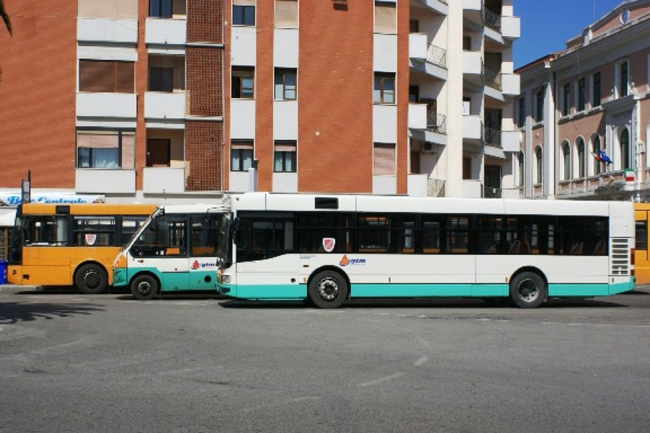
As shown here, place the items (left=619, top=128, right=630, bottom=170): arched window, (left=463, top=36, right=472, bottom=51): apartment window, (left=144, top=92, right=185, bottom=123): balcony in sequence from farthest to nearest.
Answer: (left=619, top=128, right=630, bottom=170): arched window → (left=463, top=36, right=472, bottom=51): apartment window → (left=144, top=92, right=185, bottom=123): balcony

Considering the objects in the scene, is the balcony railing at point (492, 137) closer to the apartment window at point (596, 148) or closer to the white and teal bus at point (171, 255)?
the apartment window at point (596, 148)

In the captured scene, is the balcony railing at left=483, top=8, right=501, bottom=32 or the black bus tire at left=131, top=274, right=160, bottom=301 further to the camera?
the balcony railing at left=483, top=8, right=501, bottom=32

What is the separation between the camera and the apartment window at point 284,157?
3666 centimetres

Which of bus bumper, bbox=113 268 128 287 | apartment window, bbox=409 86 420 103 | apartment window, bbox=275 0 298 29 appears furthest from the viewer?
apartment window, bbox=409 86 420 103

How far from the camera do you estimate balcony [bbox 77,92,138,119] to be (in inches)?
1379

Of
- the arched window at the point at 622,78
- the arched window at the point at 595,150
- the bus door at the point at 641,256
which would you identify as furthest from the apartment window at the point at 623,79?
the bus door at the point at 641,256

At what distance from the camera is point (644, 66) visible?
47156 millimetres

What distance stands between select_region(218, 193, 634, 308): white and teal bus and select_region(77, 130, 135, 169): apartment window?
1510 centimetres

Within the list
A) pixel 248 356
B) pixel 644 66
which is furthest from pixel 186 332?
pixel 644 66

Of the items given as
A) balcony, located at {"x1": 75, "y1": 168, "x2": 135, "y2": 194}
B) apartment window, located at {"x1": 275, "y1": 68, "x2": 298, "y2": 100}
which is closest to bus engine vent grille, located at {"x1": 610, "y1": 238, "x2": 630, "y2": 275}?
apartment window, located at {"x1": 275, "y1": 68, "x2": 298, "y2": 100}

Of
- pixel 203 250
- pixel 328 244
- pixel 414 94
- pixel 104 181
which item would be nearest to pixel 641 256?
pixel 328 244

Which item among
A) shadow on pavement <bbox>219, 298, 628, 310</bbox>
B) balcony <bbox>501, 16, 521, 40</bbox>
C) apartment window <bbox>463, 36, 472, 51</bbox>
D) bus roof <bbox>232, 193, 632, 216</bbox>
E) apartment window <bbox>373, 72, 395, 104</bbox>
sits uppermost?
balcony <bbox>501, 16, 521, 40</bbox>

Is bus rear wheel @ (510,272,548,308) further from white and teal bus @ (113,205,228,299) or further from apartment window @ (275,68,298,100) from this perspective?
apartment window @ (275,68,298,100)

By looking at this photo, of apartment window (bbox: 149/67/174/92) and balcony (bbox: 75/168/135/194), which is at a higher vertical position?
apartment window (bbox: 149/67/174/92)
